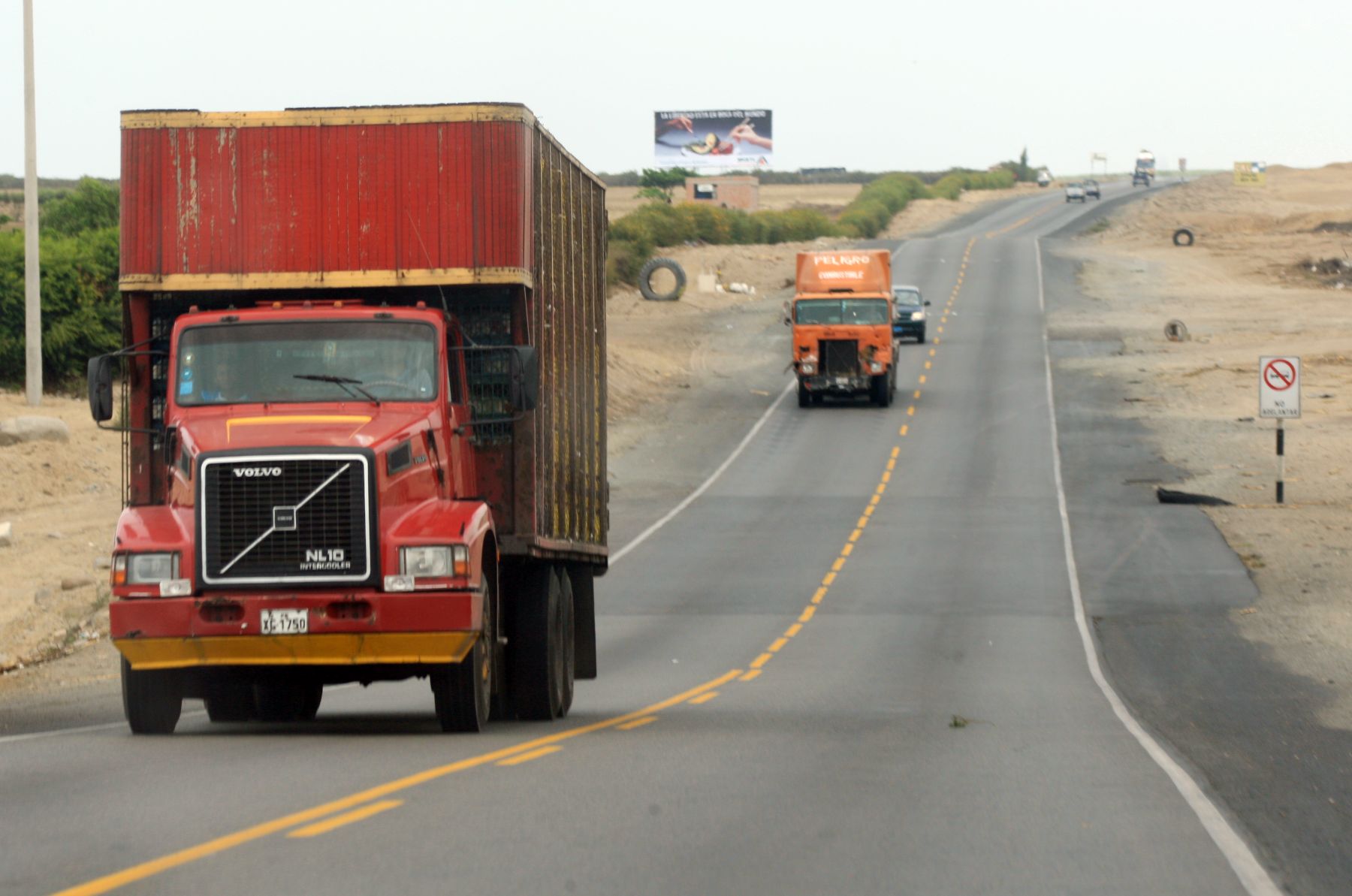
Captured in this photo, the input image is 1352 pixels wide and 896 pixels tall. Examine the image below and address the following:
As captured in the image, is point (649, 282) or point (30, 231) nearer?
point (30, 231)

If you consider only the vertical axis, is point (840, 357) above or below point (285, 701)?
above

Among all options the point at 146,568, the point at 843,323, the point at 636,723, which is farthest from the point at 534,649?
the point at 843,323

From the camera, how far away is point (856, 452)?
146ft

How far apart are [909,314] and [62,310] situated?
29.9m

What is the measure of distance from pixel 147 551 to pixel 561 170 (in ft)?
17.3

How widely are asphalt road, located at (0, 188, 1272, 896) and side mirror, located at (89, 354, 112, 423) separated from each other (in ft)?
7.64

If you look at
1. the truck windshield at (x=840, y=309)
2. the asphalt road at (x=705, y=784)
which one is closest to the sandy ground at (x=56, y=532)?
the asphalt road at (x=705, y=784)

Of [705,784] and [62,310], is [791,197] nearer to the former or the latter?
[62,310]

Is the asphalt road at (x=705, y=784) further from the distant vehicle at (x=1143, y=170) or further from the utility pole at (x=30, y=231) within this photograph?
the distant vehicle at (x=1143, y=170)

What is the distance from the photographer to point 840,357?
49.1 meters

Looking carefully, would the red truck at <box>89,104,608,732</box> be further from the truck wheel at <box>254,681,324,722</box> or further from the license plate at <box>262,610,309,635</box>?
the truck wheel at <box>254,681,324,722</box>

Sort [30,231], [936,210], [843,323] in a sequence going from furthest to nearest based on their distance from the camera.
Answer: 1. [936,210]
2. [843,323]
3. [30,231]

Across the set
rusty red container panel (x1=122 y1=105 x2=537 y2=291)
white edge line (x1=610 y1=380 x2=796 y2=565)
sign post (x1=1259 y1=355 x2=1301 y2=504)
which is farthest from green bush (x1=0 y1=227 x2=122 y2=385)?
rusty red container panel (x1=122 y1=105 x2=537 y2=291)

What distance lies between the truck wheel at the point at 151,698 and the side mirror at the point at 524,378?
126 inches
